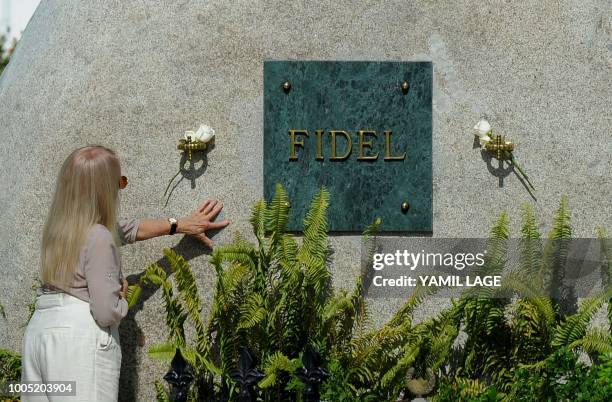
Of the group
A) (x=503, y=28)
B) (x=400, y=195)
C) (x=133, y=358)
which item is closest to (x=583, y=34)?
(x=503, y=28)

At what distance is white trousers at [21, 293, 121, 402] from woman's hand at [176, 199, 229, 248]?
4.38ft

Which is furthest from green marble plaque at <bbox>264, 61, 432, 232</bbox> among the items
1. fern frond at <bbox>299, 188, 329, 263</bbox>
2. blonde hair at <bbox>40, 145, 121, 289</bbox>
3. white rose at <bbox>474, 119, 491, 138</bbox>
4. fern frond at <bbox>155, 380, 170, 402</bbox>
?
blonde hair at <bbox>40, 145, 121, 289</bbox>

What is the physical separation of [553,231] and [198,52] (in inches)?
100

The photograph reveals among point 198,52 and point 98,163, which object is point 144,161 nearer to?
point 198,52

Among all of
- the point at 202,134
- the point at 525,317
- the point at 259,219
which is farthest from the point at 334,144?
the point at 525,317

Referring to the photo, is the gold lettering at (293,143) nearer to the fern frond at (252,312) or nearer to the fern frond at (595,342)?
the fern frond at (252,312)

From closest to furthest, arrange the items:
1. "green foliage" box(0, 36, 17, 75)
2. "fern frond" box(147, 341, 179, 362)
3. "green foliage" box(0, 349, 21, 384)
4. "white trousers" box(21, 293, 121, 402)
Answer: "white trousers" box(21, 293, 121, 402) → "fern frond" box(147, 341, 179, 362) → "green foliage" box(0, 349, 21, 384) → "green foliage" box(0, 36, 17, 75)

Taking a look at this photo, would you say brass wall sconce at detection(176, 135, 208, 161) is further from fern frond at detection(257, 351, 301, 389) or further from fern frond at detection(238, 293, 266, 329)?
fern frond at detection(257, 351, 301, 389)

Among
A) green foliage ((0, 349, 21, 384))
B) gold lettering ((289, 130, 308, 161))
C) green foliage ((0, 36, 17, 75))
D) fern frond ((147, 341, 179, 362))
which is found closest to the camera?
fern frond ((147, 341, 179, 362))

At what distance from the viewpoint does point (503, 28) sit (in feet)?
19.4

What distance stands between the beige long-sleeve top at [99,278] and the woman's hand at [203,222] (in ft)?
4.09

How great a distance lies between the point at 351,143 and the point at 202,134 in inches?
37.8

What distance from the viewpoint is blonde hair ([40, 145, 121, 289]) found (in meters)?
4.45

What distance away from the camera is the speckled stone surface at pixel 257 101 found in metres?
5.89
